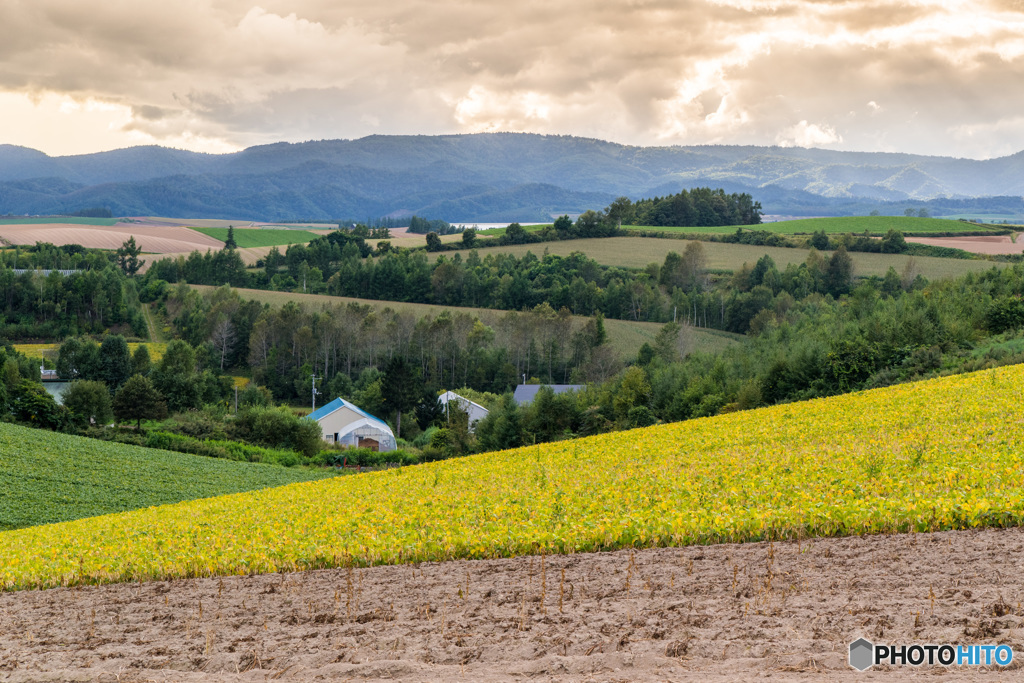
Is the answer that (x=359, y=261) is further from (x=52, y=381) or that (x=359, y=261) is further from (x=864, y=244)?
(x=864, y=244)

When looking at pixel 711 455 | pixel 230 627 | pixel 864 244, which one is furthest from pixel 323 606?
pixel 864 244

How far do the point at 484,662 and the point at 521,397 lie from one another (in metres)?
76.7

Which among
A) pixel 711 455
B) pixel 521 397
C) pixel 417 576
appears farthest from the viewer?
pixel 521 397

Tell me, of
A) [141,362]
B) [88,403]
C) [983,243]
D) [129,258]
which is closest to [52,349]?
[141,362]

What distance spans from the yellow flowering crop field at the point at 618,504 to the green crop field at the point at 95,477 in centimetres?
1131

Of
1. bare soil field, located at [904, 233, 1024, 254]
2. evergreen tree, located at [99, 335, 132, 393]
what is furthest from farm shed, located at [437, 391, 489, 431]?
bare soil field, located at [904, 233, 1024, 254]

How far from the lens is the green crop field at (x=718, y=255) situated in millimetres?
108131

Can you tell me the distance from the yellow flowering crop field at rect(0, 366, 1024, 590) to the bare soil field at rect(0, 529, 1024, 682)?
0.77m

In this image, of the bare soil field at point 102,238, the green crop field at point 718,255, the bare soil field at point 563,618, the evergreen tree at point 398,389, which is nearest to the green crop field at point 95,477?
the bare soil field at point 563,618

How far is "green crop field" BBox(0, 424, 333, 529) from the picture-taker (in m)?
38.1

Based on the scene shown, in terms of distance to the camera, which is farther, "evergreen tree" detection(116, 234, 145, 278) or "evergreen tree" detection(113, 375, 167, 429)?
"evergreen tree" detection(116, 234, 145, 278)

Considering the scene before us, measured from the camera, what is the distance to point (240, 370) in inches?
4230

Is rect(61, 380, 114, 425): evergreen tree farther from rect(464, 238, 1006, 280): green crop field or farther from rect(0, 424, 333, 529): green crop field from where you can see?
rect(464, 238, 1006, 280): green crop field

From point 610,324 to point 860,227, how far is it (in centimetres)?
6618
